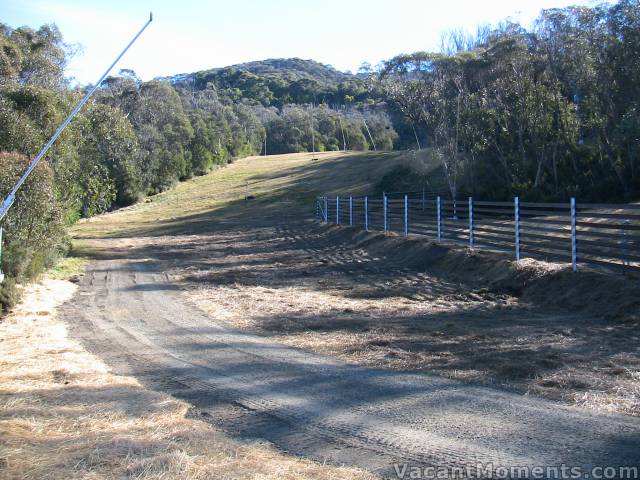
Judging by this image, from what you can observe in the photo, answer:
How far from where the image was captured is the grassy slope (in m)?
45.7

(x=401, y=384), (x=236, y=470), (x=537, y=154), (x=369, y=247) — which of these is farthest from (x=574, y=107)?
(x=236, y=470)

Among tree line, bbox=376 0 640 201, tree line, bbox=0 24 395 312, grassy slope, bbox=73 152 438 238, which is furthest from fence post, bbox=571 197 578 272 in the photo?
grassy slope, bbox=73 152 438 238

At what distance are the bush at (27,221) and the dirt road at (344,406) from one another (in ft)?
12.0

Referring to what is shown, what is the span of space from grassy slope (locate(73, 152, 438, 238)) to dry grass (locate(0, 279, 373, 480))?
32544 millimetres

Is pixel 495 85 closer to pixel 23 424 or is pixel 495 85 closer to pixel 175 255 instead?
pixel 175 255

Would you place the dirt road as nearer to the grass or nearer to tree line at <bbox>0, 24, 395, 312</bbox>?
tree line at <bbox>0, 24, 395, 312</bbox>

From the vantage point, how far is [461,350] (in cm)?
901

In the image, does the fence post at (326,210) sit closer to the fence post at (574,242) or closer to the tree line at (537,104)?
the tree line at (537,104)

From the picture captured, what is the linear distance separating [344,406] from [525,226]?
36.3 feet

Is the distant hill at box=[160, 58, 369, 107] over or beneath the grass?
over

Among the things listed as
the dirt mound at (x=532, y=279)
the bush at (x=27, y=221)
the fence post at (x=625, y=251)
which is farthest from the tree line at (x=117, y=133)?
the fence post at (x=625, y=251)

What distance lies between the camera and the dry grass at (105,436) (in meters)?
4.79

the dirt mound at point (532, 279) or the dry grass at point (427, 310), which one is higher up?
the dirt mound at point (532, 279)

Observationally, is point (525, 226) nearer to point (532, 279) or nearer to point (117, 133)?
point (532, 279)
